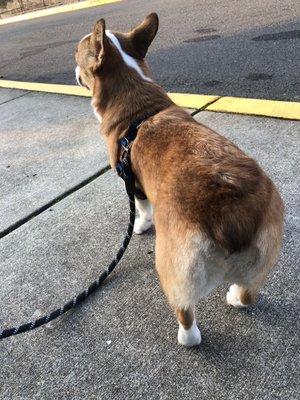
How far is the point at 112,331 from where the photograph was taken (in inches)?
104

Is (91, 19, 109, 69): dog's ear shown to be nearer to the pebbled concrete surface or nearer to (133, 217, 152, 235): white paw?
(133, 217, 152, 235): white paw

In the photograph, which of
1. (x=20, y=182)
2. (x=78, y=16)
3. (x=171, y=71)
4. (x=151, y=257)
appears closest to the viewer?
(x=151, y=257)

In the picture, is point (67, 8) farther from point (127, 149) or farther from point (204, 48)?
point (127, 149)

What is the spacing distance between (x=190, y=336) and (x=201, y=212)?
0.81 metres

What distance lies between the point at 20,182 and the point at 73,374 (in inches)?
98.2

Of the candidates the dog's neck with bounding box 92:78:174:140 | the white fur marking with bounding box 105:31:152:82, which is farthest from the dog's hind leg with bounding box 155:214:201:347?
the white fur marking with bounding box 105:31:152:82

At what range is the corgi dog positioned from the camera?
1.90m

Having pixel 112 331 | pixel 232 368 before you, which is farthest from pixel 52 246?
pixel 232 368

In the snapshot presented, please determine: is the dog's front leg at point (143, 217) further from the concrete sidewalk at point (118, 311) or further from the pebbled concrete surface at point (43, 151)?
the pebbled concrete surface at point (43, 151)

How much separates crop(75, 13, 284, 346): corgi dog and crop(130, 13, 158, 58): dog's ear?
416mm

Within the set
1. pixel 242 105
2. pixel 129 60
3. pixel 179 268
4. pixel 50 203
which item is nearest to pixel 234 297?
pixel 179 268

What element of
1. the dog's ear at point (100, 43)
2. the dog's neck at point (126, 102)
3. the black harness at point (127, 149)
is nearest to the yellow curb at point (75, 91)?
the dog's neck at point (126, 102)

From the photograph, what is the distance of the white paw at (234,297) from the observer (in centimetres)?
251

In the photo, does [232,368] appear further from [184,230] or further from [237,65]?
[237,65]
